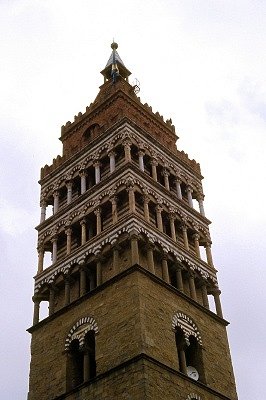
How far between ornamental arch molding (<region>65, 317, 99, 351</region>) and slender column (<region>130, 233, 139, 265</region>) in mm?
2523

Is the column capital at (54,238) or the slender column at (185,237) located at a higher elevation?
the column capital at (54,238)

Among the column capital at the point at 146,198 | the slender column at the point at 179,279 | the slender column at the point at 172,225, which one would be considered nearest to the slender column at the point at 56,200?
the column capital at the point at 146,198

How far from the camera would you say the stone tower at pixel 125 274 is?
23734mm

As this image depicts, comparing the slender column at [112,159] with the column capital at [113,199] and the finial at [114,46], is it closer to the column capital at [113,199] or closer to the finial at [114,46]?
the column capital at [113,199]

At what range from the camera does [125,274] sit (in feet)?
83.4

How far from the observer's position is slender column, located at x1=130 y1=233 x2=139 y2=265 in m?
25.6

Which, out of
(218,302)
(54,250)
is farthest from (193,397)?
(54,250)

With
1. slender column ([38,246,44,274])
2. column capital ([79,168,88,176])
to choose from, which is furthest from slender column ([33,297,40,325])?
column capital ([79,168,88,176])

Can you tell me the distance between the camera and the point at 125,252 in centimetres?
2675

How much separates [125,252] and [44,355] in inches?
187

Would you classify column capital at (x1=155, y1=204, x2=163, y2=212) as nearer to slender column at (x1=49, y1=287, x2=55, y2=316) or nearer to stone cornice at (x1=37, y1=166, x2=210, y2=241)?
stone cornice at (x1=37, y1=166, x2=210, y2=241)

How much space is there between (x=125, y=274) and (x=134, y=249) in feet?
3.56

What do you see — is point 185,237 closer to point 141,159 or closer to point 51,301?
point 141,159

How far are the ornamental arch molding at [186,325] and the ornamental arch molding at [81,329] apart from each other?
109 inches
